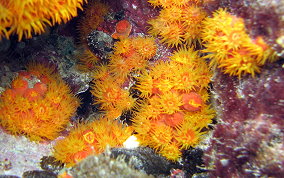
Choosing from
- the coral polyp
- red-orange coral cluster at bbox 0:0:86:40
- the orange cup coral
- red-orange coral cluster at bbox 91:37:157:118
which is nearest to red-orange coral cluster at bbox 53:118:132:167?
red-orange coral cluster at bbox 91:37:157:118

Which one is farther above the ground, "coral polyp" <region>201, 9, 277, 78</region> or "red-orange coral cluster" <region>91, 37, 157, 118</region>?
"coral polyp" <region>201, 9, 277, 78</region>

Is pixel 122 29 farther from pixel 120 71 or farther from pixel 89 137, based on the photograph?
pixel 89 137

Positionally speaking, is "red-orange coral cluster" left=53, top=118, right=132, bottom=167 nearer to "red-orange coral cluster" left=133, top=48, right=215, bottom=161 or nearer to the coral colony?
the coral colony

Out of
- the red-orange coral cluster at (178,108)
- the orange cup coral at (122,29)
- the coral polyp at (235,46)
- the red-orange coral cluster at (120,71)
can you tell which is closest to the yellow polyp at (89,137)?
the red-orange coral cluster at (120,71)

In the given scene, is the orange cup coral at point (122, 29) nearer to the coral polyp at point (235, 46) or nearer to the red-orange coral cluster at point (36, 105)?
the red-orange coral cluster at point (36, 105)

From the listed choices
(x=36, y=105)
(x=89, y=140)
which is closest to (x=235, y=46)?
(x=89, y=140)

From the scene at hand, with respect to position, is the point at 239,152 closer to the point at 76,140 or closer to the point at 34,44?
the point at 76,140
